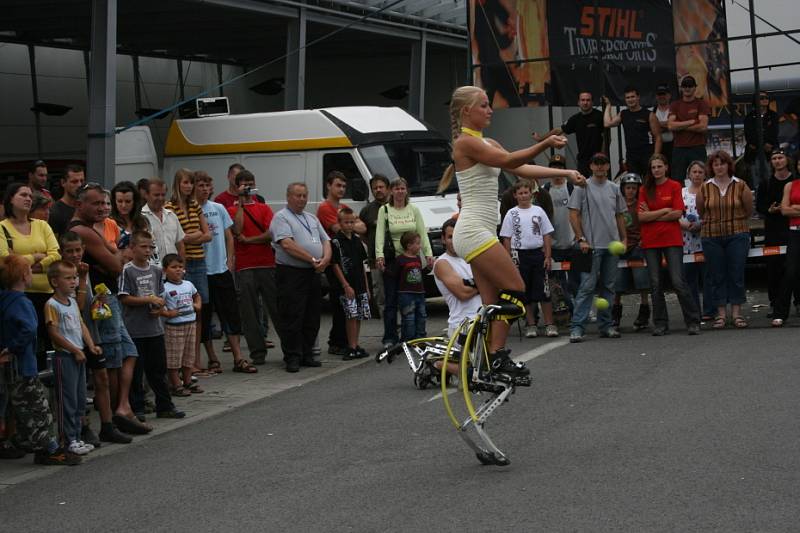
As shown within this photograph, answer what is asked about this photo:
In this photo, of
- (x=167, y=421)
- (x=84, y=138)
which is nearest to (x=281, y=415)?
(x=167, y=421)

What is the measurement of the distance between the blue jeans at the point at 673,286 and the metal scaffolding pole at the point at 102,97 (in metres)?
7.68

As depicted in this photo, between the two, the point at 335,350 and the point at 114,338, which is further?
the point at 335,350

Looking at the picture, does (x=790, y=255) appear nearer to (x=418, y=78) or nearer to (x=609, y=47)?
(x=609, y=47)

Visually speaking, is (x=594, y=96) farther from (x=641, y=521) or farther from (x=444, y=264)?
(x=641, y=521)

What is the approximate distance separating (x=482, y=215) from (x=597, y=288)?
6736 millimetres

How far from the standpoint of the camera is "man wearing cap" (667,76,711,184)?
18297 millimetres

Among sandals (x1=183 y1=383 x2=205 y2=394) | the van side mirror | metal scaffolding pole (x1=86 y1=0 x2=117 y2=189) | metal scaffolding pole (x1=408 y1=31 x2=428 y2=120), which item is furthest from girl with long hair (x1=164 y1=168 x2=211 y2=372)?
metal scaffolding pole (x1=408 y1=31 x2=428 y2=120)

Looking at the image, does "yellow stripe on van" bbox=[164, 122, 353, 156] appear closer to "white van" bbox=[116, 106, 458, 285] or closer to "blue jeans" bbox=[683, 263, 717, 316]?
"white van" bbox=[116, 106, 458, 285]

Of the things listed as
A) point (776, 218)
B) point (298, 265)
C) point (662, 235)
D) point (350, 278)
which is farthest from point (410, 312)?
point (776, 218)

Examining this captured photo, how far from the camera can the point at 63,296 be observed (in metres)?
9.21

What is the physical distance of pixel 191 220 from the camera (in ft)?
42.3

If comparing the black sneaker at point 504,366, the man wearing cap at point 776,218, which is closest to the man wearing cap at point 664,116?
the man wearing cap at point 776,218

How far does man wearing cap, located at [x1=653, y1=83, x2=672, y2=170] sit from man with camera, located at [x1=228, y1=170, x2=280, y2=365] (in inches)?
291

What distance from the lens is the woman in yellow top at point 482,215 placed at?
7.83m
